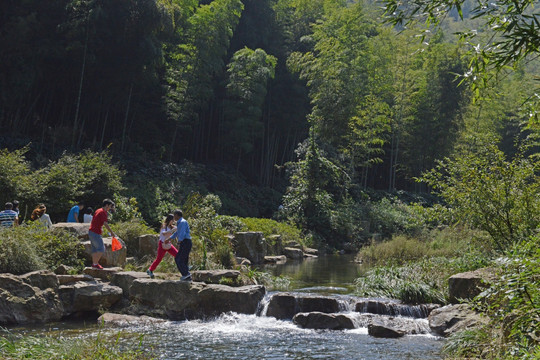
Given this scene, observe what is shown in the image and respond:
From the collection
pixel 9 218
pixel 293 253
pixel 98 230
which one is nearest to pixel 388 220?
pixel 293 253

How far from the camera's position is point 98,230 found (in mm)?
9555

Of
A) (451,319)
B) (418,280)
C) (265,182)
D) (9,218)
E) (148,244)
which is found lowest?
(451,319)

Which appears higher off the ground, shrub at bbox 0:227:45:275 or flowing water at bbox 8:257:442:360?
shrub at bbox 0:227:45:275

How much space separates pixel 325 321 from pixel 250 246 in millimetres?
7308

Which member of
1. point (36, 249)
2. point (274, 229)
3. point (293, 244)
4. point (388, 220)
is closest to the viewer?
point (36, 249)

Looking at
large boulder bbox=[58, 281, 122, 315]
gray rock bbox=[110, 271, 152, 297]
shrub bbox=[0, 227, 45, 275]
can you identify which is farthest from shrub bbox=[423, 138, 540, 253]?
shrub bbox=[0, 227, 45, 275]

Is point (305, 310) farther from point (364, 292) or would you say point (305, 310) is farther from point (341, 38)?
point (341, 38)

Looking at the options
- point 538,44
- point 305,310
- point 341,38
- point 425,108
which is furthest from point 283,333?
point 425,108

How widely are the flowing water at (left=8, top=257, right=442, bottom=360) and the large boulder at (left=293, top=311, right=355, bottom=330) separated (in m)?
0.17

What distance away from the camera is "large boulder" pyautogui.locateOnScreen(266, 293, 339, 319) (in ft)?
31.1

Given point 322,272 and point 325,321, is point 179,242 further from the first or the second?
point 322,272

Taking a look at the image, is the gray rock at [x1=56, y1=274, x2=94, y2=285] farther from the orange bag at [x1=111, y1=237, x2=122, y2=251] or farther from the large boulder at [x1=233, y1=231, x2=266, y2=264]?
the large boulder at [x1=233, y1=231, x2=266, y2=264]

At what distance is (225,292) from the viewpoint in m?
9.27

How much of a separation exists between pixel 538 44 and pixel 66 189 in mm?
13511
